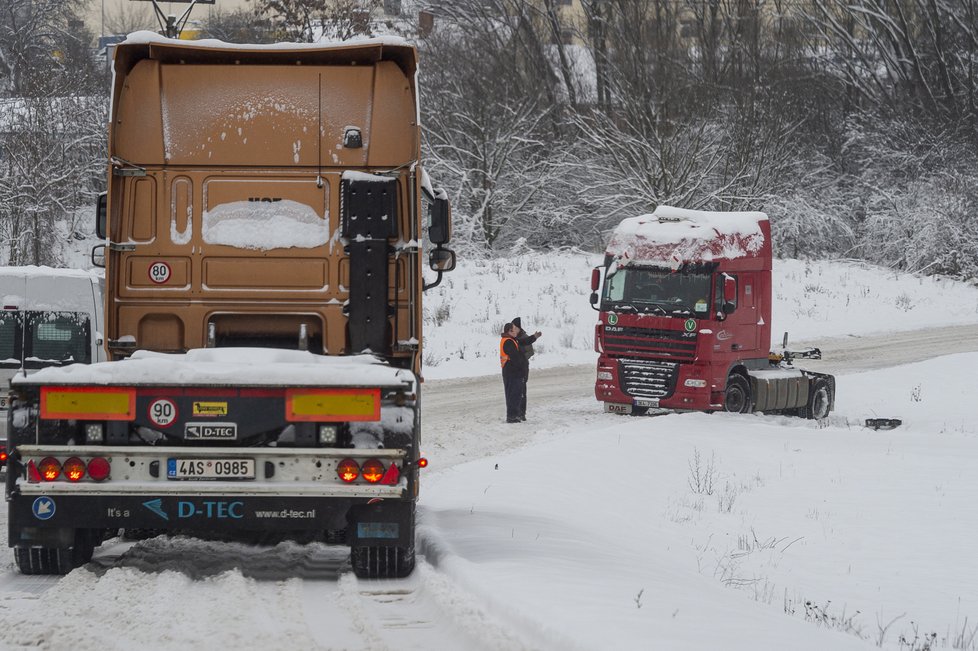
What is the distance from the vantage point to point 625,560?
28.0 feet

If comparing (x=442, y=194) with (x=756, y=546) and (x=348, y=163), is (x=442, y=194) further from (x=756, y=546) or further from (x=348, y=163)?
(x=756, y=546)

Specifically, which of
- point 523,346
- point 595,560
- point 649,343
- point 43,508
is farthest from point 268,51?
point 649,343

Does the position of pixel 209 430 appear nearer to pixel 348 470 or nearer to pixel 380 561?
pixel 348 470

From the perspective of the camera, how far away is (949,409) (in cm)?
2144

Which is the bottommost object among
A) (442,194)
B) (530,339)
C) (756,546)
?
(756,546)

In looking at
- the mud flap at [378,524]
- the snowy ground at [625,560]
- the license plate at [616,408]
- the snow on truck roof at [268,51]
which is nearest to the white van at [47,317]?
the snowy ground at [625,560]

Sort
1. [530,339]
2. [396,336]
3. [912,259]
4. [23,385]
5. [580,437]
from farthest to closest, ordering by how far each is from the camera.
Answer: [912,259] → [530,339] → [580,437] → [396,336] → [23,385]

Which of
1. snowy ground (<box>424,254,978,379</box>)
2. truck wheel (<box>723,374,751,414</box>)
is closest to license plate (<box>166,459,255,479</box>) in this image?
truck wheel (<box>723,374,751,414</box>)

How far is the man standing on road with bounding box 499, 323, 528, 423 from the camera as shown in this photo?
17.6 meters

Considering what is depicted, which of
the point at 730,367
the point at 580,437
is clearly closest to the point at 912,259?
the point at 730,367

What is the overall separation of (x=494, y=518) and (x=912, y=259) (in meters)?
38.7

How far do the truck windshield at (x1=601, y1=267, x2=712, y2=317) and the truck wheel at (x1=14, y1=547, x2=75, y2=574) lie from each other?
1219 centimetres

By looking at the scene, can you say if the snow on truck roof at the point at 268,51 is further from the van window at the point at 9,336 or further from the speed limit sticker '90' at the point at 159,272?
the van window at the point at 9,336

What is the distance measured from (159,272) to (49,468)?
206 cm
